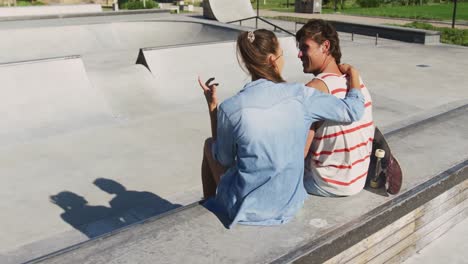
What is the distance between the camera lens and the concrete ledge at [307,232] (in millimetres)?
2816

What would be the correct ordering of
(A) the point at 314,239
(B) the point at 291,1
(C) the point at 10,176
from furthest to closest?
(B) the point at 291,1 → (C) the point at 10,176 → (A) the point at 314,239

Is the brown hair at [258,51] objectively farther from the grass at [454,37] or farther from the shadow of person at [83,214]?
the grass at [454,37]

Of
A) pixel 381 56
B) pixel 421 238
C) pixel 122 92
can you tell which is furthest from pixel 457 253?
pixel 381 56

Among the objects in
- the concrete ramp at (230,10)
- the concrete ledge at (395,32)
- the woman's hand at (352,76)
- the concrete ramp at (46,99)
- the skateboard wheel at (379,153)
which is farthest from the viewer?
A: the concrete ramp at (230,10)

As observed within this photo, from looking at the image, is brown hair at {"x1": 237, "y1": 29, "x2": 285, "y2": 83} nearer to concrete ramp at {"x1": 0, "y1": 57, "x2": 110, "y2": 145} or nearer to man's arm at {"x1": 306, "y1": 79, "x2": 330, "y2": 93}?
man's arm at {"x1": 306, "y1": 79, "x2": 330, "y2": 93}

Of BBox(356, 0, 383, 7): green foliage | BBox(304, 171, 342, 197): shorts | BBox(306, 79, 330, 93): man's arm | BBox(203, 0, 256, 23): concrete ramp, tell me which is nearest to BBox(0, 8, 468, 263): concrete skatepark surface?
BBox(304, 171, 342, 197): shorts

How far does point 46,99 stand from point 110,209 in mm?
4020

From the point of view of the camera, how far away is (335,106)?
3.01 meters

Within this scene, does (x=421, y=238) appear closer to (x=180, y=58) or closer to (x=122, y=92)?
(x=122, y=92)

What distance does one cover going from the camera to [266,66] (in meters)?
→ 2.78

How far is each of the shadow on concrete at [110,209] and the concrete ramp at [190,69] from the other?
14.2ft

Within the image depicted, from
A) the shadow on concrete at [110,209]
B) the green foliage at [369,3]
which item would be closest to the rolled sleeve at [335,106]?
the shadow on concrete at [110,209]

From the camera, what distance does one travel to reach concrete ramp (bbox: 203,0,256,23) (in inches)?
779

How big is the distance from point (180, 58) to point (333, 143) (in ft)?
27.7
